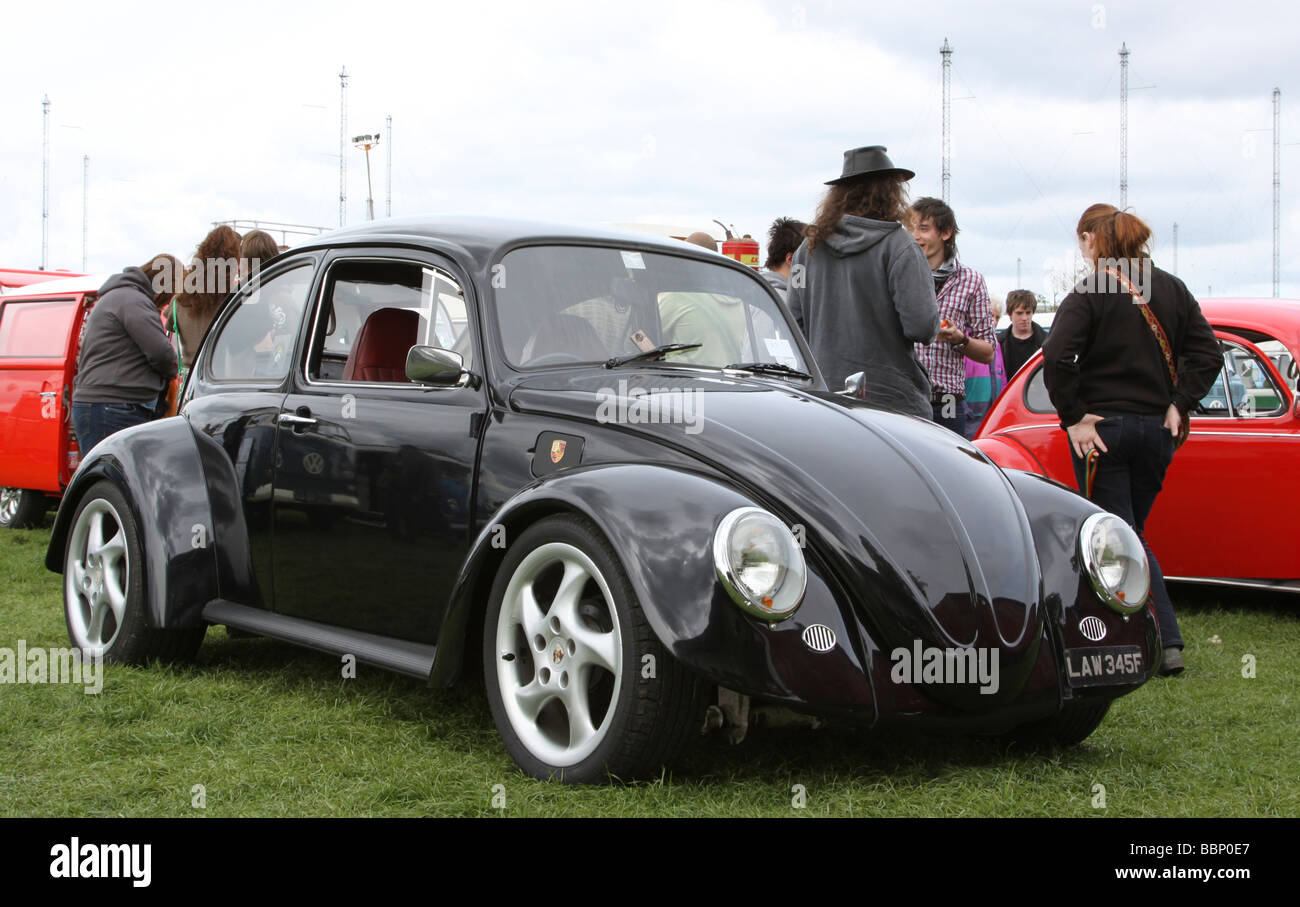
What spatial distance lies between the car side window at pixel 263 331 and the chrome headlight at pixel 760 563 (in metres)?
2.50

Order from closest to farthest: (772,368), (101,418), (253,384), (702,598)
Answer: (702,598) < (772,368) < (253,384) < (101,418)

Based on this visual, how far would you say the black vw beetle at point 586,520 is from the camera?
3596 mm

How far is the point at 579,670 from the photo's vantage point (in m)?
3.78

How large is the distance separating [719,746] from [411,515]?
4.22ft

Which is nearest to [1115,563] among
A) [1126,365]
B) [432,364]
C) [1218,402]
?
[1126,365]

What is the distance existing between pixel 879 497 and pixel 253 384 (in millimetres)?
2842

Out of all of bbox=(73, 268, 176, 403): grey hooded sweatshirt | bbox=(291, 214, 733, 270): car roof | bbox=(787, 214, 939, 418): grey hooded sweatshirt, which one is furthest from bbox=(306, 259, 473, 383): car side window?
bbox=(73, 268, 176, 403): grey hooded sweatshirt

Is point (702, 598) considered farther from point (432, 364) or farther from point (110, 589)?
point (110, 589)

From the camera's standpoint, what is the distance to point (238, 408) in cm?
543

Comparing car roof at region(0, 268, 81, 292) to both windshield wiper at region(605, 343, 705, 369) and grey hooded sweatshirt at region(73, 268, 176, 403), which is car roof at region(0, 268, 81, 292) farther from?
windshield wiper at region(605, 343, 705, 369)

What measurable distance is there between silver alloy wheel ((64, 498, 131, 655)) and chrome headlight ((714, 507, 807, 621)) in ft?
9.82
